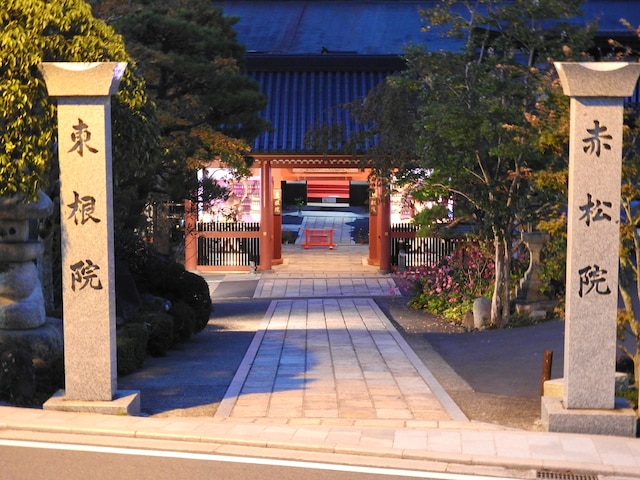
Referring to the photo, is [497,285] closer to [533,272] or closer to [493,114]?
[533,272]

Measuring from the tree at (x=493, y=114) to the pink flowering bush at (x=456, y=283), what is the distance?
143 centimetres

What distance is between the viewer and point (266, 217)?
27.7 m

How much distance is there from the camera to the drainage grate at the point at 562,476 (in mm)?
7934

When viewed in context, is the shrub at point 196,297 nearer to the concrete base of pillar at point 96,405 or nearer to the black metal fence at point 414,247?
the concrete base of pillar at point 96,405

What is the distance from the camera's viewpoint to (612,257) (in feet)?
30.8

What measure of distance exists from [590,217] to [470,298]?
1050 centimetres

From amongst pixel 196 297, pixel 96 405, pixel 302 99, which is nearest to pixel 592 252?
pixel 96 405

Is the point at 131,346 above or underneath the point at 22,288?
underneath

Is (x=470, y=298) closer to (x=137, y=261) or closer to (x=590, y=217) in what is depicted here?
(x=137, y=261)

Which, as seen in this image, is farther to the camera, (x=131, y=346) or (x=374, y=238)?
(x=374, y=238)

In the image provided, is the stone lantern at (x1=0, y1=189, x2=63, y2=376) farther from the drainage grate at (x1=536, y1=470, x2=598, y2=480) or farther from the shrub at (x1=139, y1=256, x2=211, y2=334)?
Result: the drainage grate at (x1=536, y1=470, x2=598, y2=480)

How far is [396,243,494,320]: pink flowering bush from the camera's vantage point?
19.9 m

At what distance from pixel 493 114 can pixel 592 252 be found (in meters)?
7.14

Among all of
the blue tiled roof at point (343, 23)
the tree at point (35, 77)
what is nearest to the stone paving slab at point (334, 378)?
the tree at point (35, 77)
